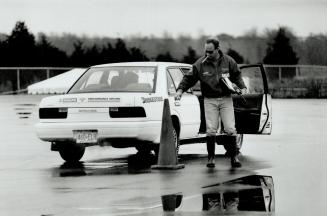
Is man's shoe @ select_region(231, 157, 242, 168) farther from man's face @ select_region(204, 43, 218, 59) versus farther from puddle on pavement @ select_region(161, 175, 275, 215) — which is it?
puddle on pavement @ select_region(161, 175, 275, 215)

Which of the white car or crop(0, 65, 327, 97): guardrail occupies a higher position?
the white car

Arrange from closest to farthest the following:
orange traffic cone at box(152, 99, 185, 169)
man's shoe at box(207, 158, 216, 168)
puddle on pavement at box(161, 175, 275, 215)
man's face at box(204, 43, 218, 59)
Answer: puddle on pavement at box(161, 175, 275, 215)
orange traffic cone at box(152, 99, 185, 169)
man's face at box(204, 43, 218, 59)
man's shoe at box(207, 158, 216, 168)

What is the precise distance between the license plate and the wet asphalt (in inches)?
15.9

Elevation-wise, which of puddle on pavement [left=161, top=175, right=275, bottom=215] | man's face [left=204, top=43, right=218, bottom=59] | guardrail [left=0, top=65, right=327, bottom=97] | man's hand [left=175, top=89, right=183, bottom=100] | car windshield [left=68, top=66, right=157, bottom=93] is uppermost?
man's face [left=204, top=43, right=218, bottom=59]

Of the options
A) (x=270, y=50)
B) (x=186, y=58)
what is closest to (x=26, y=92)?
(x=186, y=58)

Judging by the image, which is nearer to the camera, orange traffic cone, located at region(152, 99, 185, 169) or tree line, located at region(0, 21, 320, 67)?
orange traffic cone, located at region(152, 99, 185, 169)

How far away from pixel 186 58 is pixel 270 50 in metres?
7.04

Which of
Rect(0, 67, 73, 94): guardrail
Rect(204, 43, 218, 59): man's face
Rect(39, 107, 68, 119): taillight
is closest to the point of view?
Rect(204, 43, 218, 59): man's face

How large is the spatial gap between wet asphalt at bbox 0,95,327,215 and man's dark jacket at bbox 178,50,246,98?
3.58 feet

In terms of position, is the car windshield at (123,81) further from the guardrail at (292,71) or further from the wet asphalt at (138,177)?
the guardrail at (292,71)

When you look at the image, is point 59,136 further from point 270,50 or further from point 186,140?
point 270,50

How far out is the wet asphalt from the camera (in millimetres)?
9812

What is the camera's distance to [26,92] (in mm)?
56031

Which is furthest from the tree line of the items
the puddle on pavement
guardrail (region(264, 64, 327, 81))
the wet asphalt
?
the puddle on pavement
